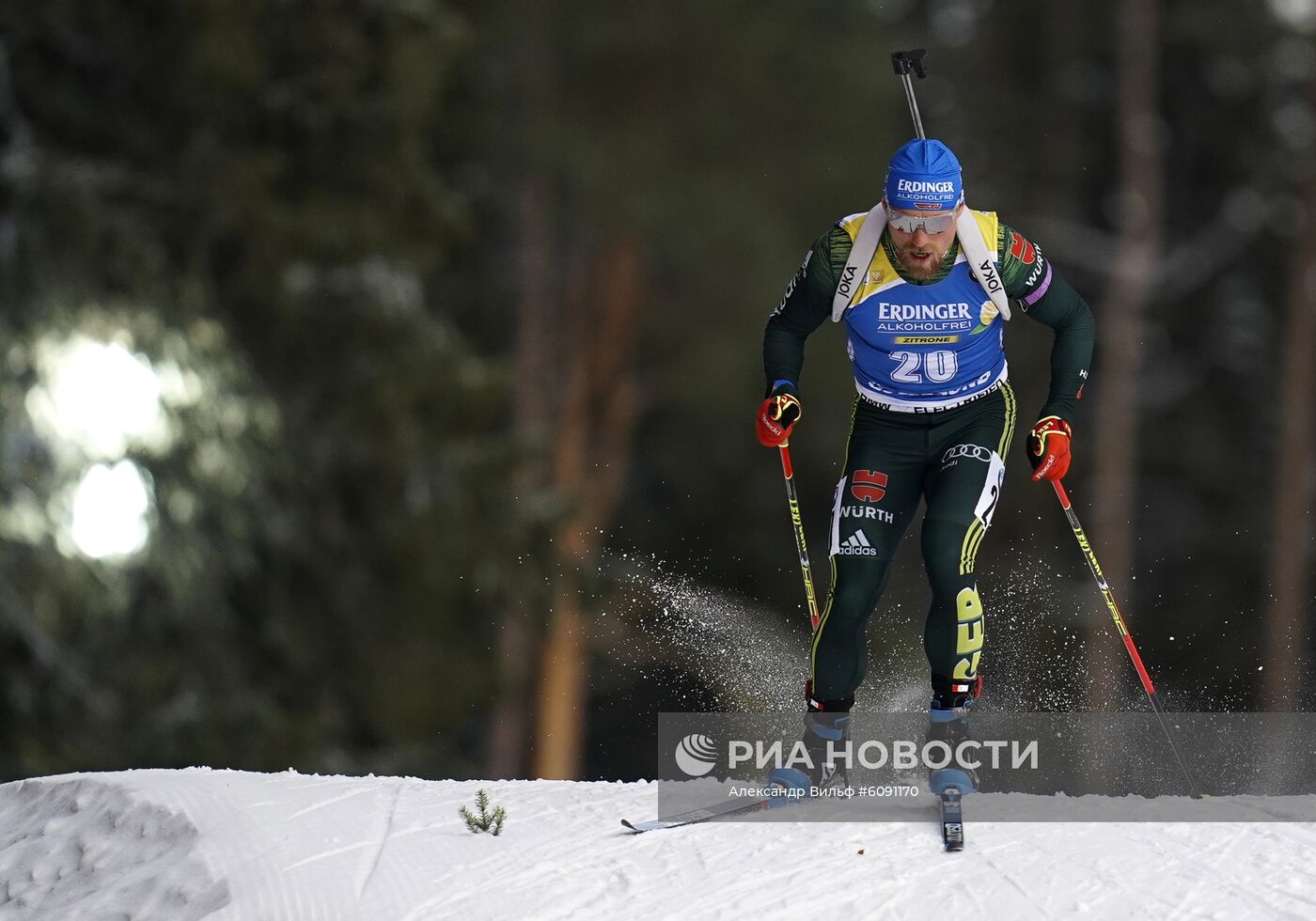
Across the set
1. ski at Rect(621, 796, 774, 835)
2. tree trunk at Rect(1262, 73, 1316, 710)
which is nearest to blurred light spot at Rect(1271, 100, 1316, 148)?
tree trunk at Rect(1262, 73, 1316, 710)

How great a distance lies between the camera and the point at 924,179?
5281mm

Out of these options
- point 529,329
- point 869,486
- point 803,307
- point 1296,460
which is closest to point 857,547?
point 869,486

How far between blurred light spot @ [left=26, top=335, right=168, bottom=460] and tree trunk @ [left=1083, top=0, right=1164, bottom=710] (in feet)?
31.6

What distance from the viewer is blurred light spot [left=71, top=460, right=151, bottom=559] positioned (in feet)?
35.8

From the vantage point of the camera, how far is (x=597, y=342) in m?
18.1

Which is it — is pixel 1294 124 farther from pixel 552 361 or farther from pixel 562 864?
pixel 562 864

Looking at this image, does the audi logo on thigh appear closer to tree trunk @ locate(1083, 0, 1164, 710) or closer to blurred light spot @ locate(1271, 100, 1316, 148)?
tree trunk @ locate(1083, 0, 1164, 710)

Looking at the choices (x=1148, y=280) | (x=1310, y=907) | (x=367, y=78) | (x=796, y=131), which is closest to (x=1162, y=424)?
(x=1148, y=280)

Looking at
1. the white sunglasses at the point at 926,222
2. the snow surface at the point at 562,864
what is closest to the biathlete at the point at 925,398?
the white sunglasses at the point at 926,222

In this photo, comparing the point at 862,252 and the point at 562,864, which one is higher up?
the point at 862,252

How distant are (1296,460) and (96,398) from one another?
1310 cm

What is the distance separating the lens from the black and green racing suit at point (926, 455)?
5.52 m

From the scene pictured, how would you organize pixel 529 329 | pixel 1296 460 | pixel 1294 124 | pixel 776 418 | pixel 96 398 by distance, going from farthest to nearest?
pixel 1294 124
pixel 1296 460
pixel 529 329
pixel 96 398
pixel 776 418

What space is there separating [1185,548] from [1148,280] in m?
3.70
